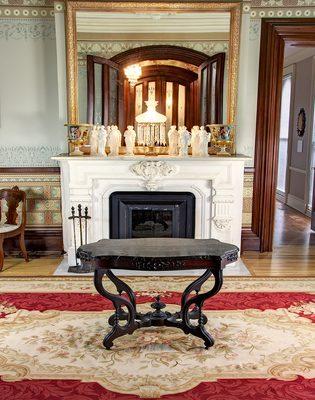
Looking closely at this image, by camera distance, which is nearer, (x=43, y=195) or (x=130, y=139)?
(x=130, y=139)

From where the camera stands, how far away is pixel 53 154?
4.77m

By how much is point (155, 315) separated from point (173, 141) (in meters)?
2.08

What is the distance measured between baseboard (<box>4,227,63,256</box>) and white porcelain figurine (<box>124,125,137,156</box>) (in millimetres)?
1251

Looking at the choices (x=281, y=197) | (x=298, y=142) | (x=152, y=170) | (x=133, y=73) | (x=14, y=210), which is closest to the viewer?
(x=152, y=170)

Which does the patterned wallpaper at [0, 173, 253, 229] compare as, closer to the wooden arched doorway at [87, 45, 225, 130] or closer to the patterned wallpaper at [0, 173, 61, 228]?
the patterned wallpaper at [0, 173, 61, 228]

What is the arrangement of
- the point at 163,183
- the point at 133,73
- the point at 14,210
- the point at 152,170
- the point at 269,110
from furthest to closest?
1. the point at 269,110
2. the point at 14,210
3. the point at 133,73
4. the point at 163,183
5. the point at 152,170

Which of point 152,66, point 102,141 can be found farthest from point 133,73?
point 102,141

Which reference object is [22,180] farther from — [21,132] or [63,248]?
[63,248]

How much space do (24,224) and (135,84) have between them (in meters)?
1.86

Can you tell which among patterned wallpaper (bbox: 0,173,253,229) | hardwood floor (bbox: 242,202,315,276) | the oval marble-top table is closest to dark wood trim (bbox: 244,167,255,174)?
patterned wallpaper (bbox: 0,173,253,229)

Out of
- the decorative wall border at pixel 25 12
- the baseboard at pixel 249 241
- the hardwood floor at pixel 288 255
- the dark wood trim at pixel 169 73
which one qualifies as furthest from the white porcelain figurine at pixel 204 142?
the decorative wall border at pixel 25 12

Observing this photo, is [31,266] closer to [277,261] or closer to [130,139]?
[130,139]

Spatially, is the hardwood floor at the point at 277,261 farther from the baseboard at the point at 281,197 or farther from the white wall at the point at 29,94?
the baseboard at the point at 281,197

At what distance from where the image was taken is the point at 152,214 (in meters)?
4.52
